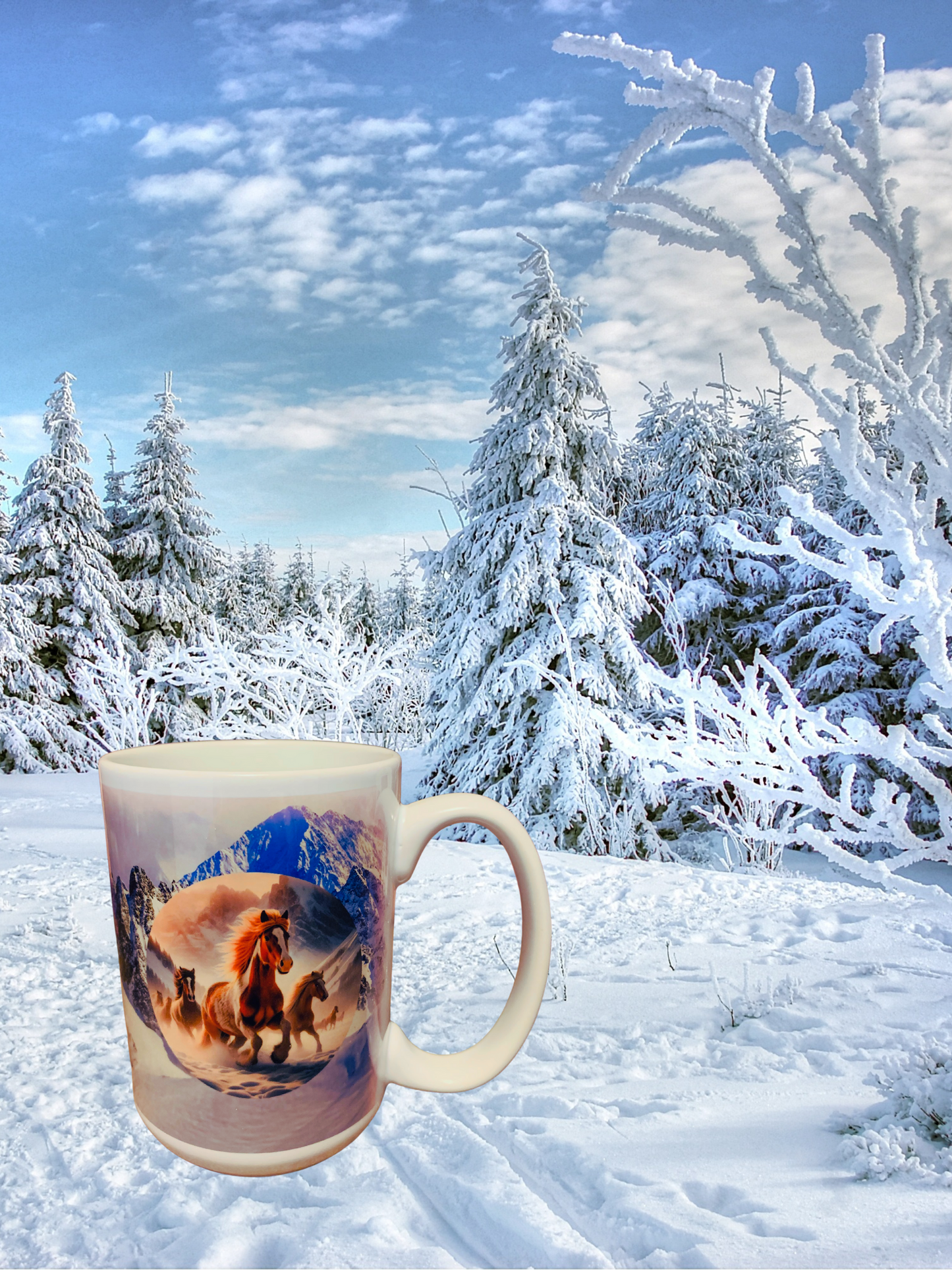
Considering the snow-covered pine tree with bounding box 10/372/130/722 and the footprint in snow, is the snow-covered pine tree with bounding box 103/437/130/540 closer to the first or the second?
the snow-covered pine tree with bounding box 10/372/130/722

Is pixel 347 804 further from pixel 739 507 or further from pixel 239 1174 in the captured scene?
pixel 739 507

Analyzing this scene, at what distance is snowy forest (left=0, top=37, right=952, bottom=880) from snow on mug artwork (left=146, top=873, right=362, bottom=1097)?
3.20 ft

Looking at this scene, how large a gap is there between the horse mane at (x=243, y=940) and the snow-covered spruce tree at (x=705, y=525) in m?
12.5

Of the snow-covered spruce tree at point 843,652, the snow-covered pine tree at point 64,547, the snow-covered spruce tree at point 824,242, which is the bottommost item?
the snow-covered spruce tree at point 843,652

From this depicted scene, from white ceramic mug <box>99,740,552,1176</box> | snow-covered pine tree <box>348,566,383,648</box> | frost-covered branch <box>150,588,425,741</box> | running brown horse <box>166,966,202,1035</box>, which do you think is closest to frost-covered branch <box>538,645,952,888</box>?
white ceramic mug <box>99,740,552,1176</box>

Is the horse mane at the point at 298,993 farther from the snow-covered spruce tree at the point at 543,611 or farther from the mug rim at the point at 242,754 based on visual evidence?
the snow-covered spruce tree at the point at 543,611

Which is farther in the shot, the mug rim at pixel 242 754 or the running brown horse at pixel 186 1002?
the mug rim at pixel 242 754

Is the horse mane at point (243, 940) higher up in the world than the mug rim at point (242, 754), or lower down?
lower down

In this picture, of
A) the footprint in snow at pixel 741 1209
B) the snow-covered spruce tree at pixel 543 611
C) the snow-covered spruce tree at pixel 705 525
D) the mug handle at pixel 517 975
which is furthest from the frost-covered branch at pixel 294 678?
the footprint in snow at pixel 741 1209

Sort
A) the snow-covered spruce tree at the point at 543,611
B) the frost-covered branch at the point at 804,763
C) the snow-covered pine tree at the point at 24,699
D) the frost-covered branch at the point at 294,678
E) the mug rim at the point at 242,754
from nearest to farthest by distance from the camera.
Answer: the mug rim at the point at 242,754 → the frost-covered branch at the point at 804,763 → the frost-covered branch at the point at 294,678 → the snow-covered spruce tree at the point at 543,611 → the snow-covered pine tree at the point at 24,699

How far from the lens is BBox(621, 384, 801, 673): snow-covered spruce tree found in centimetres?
1386

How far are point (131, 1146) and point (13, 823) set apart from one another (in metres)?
6.36

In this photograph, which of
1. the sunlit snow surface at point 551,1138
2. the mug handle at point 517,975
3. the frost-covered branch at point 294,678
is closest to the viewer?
the sunlit snow surface at point 551,1138

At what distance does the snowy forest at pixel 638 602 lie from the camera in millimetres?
1239
